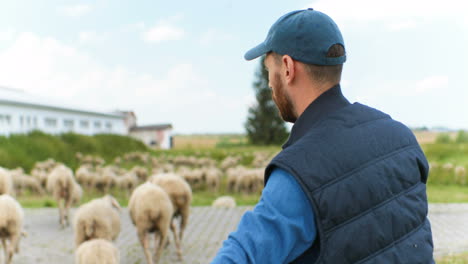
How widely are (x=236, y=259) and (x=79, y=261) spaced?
508 centimetres

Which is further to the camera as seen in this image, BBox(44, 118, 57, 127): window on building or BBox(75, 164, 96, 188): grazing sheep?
BBox(44, 118, 57, 127): window on building

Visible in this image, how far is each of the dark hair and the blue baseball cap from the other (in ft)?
0.06

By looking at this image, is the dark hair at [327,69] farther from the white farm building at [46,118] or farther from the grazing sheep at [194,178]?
the white farm building at [46,118]

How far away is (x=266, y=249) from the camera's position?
1.49m

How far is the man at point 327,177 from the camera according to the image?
5.00 feet

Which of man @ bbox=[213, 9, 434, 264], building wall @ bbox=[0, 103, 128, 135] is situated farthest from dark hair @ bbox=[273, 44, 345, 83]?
building wall @ bbox=[0, 103, 128, 135]

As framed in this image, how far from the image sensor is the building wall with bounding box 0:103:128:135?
33.5 m

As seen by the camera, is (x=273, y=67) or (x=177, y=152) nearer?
(x=273, y=67)

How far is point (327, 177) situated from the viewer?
157cm

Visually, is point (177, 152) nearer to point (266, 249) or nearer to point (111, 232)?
point (111, 232)

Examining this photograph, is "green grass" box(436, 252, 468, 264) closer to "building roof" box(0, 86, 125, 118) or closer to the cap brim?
the cap brim

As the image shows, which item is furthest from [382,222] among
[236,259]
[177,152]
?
[177,152]

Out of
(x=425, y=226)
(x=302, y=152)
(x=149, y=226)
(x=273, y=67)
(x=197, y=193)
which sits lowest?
(x=197, y=193)

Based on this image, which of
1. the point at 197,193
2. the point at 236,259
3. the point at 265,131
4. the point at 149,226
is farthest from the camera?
the point at 265,131
